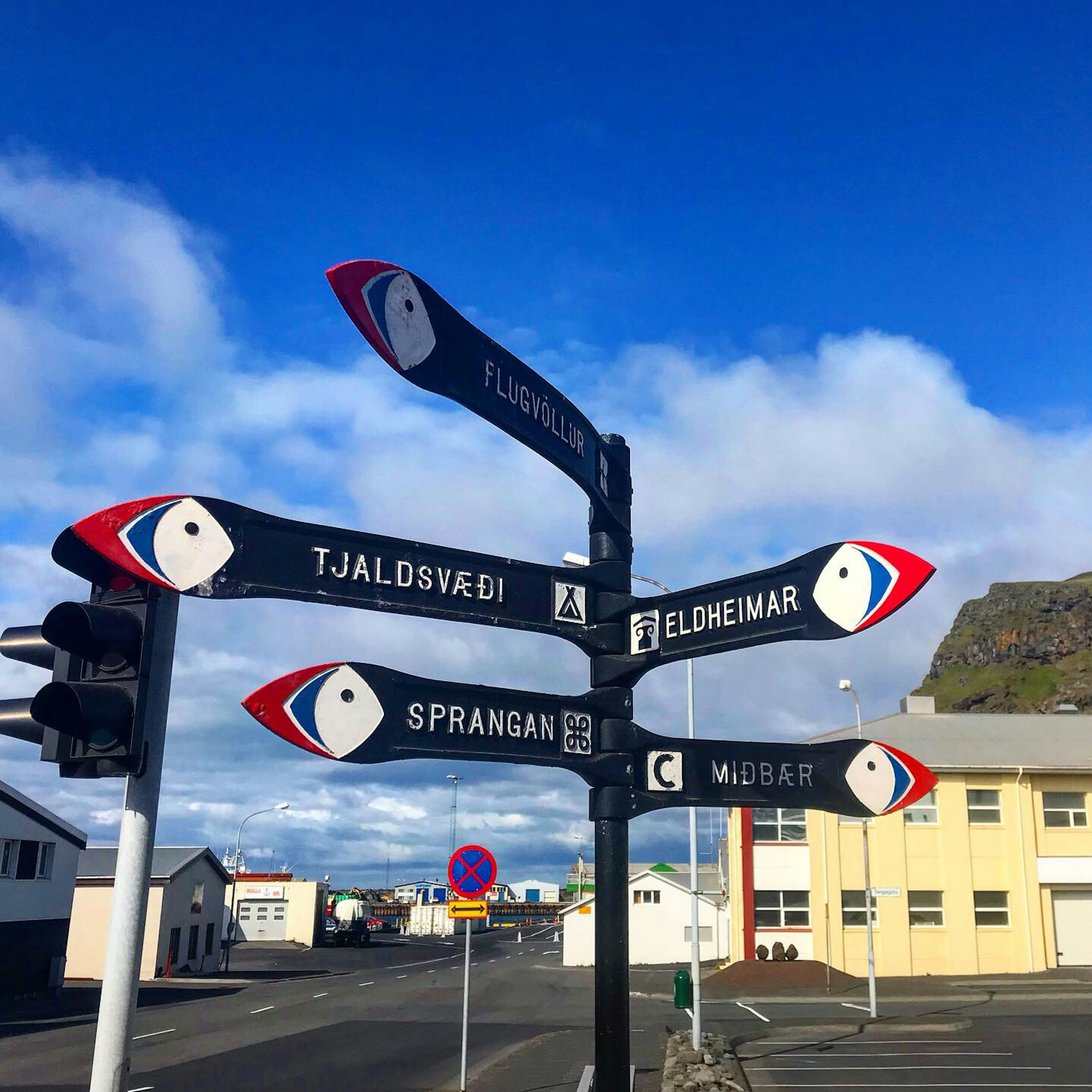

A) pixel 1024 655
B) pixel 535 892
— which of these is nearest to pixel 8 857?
pixel 535 892

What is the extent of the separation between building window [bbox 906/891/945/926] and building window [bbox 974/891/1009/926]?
1.18 m

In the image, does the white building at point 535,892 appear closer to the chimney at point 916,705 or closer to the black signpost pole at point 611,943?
the chimney at point 916,705

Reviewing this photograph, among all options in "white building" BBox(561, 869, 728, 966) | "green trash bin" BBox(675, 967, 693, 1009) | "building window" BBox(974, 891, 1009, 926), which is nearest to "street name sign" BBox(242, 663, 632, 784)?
"green trash bin" BBox(675, 967, 693, 1009)

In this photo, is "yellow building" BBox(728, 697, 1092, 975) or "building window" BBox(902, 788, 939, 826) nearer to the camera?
"yellow building" BBox(728, 697, 1092, 975)

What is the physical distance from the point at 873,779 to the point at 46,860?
36.1m

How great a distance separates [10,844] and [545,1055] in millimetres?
21719

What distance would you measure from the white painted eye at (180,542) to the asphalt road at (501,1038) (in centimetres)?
972

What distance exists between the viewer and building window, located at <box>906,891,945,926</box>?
38312 millimetres

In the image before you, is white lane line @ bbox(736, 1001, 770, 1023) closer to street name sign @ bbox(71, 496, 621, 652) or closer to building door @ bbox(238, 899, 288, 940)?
street name sign @ bbox(71, 496, 621, 652)

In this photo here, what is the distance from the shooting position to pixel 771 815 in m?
40.2

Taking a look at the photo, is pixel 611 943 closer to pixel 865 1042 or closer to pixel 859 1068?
pixel 859 1068

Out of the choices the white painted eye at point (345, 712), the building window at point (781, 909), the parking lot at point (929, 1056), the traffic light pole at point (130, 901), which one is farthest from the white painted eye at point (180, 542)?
the building window at point (781, 909)

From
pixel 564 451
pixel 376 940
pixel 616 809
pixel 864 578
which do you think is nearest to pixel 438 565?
pixel 564 451

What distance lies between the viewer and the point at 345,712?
13.9 ft
